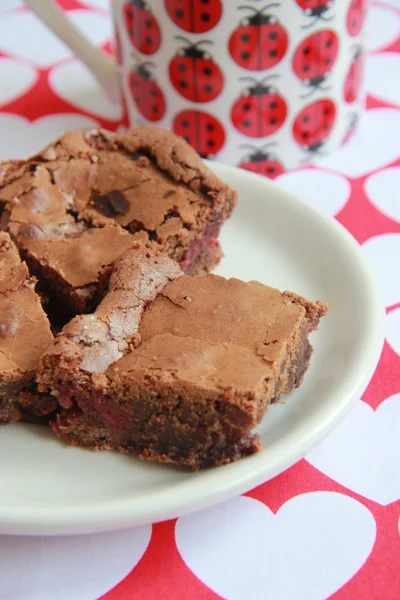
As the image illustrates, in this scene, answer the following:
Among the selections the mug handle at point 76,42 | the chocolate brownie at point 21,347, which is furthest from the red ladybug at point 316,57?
the chocolate brownie at point 21,347

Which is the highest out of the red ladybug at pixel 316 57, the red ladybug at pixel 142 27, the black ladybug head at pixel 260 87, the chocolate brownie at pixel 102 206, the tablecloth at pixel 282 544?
the red ladybug at pixel 142 27

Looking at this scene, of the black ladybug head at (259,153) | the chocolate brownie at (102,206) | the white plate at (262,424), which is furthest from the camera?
the black ladybug head at (259,153)

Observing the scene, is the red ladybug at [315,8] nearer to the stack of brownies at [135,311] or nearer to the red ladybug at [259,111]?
the red ladybug at [259,111]

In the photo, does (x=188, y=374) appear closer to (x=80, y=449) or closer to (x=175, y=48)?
(x=80, y=449)

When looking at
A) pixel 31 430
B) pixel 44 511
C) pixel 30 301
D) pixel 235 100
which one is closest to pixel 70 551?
pixel 44 511

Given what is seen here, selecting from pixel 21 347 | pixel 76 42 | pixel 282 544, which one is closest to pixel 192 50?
pixel 76 42

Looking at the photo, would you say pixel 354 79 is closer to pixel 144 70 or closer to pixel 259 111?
pixel 259 111
